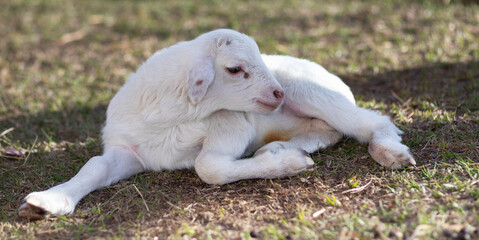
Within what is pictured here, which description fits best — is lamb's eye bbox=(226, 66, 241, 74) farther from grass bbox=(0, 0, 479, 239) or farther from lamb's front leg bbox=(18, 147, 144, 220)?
lamb's front leg bbox=(18, 147, 144, 220)

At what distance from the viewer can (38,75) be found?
7.37 metres

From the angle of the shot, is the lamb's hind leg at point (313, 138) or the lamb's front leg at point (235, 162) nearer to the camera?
the lamb's front leg at point (235, 162)

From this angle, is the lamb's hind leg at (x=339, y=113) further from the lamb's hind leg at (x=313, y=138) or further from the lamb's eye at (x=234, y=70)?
the lamb's eye at (x=234, y=70)

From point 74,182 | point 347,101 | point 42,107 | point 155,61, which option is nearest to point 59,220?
point 74,182

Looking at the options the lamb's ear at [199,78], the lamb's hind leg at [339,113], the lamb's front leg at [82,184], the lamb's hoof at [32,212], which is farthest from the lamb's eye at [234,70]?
the lamb's hoof at [32,212]

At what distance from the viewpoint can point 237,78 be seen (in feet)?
12.3

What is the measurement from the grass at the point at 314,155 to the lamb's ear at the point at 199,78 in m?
0.72

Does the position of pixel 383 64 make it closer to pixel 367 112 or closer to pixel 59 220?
pixel 367 112

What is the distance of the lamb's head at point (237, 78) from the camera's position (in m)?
3.74

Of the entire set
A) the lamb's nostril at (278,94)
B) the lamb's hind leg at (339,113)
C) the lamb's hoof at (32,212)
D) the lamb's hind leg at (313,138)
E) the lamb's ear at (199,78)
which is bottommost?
the lamb's hoof at (32,212)

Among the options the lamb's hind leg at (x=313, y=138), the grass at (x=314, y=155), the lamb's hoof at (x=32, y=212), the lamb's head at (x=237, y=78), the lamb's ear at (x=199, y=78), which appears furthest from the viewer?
the lamb's hind leg at (x=313, y=138)

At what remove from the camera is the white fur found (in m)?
3.71

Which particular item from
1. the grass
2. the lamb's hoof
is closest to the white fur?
the lamb's hoof

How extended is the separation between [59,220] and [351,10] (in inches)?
276
